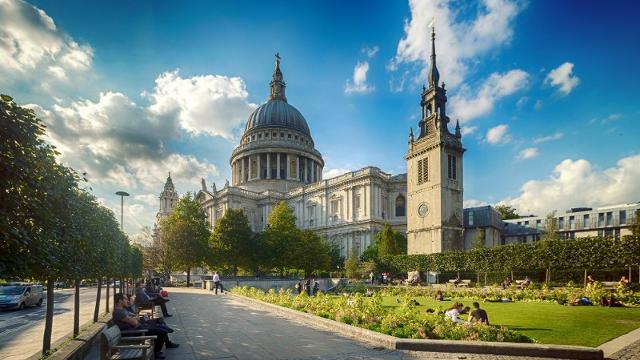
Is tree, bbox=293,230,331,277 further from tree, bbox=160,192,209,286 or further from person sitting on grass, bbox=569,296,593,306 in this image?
person sitting on grass, bbox=569,296,593,306

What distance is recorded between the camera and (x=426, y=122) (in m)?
59.3

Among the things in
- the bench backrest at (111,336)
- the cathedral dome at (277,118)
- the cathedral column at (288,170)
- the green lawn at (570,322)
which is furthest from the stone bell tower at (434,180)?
the cathedral dome at (277,118)

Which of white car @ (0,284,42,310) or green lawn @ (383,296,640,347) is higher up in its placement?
green lawn @ (383,296,640,347)

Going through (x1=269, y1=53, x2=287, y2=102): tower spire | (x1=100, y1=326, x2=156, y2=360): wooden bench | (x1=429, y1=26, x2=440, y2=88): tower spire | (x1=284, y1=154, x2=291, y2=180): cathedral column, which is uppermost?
(x1=269, y1=53, x2=287, y2=102): tower spire

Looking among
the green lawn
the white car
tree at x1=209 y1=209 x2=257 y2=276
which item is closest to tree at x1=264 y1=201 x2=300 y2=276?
tree at x1=209 y1=209 x2=257 y2=276

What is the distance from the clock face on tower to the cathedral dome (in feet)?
186

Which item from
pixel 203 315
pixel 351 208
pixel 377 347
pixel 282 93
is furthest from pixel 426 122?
pixel 282 93

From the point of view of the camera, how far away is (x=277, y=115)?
108 meters

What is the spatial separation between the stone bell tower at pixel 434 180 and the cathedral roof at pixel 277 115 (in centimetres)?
5293

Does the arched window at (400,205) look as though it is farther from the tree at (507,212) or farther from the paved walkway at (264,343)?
the paved walkway at (264,343)

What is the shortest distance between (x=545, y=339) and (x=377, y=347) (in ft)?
16.7

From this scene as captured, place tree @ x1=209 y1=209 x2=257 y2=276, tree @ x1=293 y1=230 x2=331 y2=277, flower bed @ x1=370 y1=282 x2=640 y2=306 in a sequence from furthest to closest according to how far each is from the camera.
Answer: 1. tree @ x1=293 y1=230 x2=331 y2=277
2. tree @ x1=209 y1=209 x2=257 y2=276
3. flower bed @ x1=370 y1=282 x2=640 y2=306

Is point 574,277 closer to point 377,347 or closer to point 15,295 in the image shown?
point 377,347

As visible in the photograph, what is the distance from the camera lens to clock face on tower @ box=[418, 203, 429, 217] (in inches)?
2221
